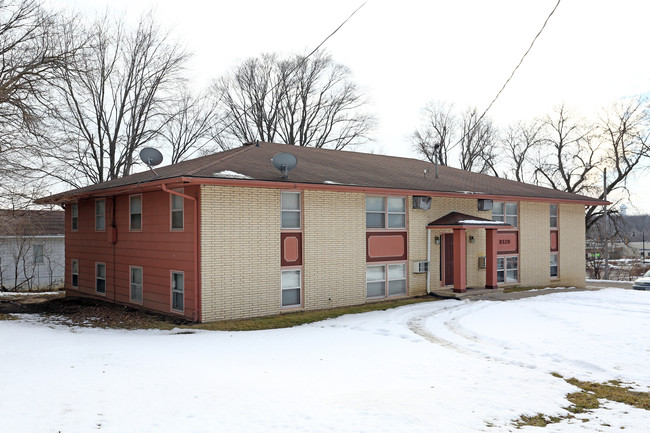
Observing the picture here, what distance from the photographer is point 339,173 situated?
1742 cm

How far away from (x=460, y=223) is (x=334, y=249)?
4694 mm

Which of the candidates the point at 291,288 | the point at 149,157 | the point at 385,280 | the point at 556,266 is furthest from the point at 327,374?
the point at 556,266

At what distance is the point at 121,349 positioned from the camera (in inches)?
384

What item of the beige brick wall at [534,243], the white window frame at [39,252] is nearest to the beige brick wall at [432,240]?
the beige brick wall at [534,243]

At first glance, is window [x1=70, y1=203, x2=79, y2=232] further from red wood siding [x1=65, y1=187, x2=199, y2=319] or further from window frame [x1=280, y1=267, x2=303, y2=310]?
window frame [x1=280, y1=267, x2=303, y2=310]

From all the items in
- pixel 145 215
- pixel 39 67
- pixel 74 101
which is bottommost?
pixel 145 215

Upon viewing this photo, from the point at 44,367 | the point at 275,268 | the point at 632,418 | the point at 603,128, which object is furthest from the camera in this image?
the point at 603,128

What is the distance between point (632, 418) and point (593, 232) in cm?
4397

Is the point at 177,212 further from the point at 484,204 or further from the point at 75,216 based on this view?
the point at 484,204

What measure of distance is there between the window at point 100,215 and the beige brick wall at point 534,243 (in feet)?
52.8

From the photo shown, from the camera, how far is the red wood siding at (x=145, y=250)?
1409cm

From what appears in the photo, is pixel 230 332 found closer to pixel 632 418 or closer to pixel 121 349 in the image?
pixel 121 349

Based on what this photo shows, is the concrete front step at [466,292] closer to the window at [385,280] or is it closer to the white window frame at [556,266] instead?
the window at [385,280]

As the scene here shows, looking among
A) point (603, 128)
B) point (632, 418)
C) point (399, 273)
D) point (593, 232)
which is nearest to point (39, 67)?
point (399, 273)
